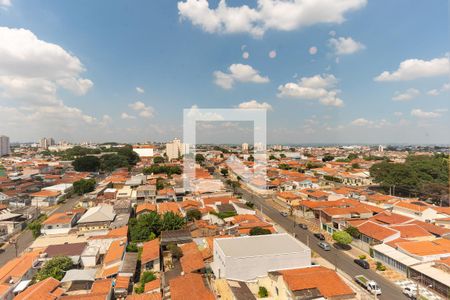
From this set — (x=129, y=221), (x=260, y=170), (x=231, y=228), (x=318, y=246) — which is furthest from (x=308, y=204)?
(x=260, y=170)

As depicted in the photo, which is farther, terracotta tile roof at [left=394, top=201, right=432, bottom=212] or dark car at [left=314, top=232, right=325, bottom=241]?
terracotta tile roof at [left=394, top=201, right=432, bottom=212]

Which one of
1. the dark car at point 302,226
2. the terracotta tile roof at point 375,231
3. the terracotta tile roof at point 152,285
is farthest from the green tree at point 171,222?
the terracotta tile roof at point 375,231

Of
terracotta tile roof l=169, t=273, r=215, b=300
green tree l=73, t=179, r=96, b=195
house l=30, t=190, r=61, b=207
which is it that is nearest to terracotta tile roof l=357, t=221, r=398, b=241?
terracotta tile roof l=169, t=273, r=215, b=300

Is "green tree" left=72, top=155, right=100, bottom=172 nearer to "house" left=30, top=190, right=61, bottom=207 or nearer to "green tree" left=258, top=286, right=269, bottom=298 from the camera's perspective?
"house" left=30, top=190, right=61, bottom=207

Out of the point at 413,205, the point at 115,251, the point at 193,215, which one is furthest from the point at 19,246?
the point at 413,205

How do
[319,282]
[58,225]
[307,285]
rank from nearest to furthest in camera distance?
[307,285], [319,282], [58,225]

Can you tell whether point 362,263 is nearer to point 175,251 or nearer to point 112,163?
point 175,251
